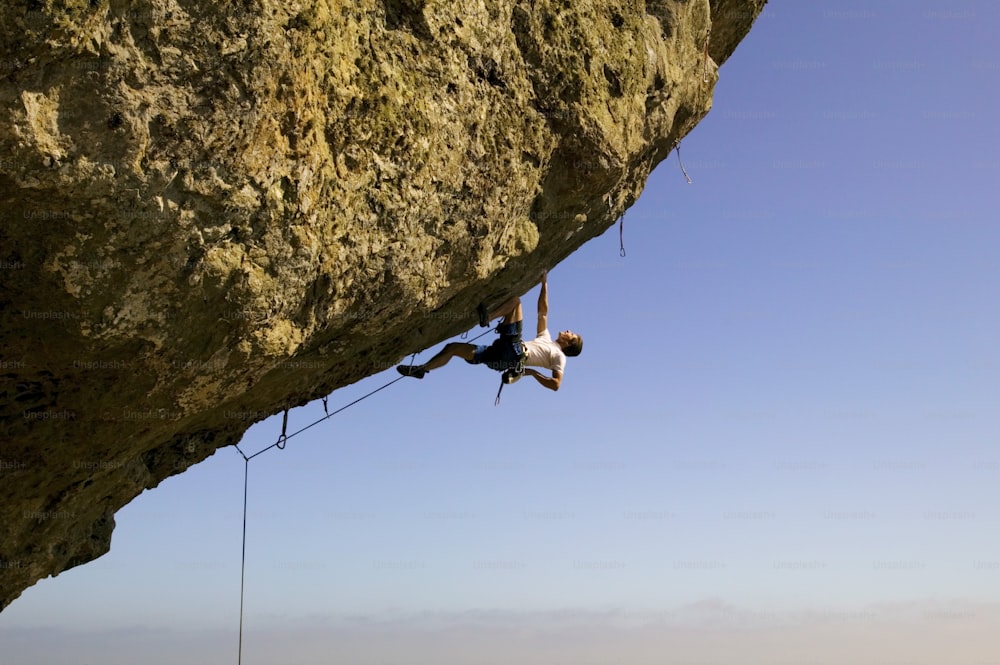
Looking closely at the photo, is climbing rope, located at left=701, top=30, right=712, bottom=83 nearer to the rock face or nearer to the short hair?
the rock face

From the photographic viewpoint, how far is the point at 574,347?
41.6 ft

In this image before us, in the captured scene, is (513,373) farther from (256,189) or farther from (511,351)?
(256,189)

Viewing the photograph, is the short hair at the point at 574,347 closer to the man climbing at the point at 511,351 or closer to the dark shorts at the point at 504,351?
the man climbing at the point at 511,351

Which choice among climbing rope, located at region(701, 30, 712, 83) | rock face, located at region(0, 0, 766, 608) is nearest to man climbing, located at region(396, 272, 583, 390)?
rock face, located at region(0, 0, 766, 608)

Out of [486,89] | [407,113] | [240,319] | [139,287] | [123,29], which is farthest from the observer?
[486,89]

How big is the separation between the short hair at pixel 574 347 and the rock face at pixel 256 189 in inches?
76.9

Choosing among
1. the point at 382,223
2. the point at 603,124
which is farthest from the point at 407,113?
the point at 603,124

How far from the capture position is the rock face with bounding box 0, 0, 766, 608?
583 centimetres

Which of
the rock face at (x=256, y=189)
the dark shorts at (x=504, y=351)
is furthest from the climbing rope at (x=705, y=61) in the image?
the dark shorts at (x=504, y=351)

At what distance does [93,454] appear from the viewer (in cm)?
901

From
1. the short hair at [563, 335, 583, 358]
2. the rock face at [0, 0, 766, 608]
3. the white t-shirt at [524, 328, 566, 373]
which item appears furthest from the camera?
the short hair at [563, 335, 583, 358]

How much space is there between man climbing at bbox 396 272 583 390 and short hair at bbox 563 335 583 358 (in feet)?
0.83

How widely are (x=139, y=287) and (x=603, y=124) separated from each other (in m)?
5.23

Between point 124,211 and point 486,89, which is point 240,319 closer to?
point 124,211
